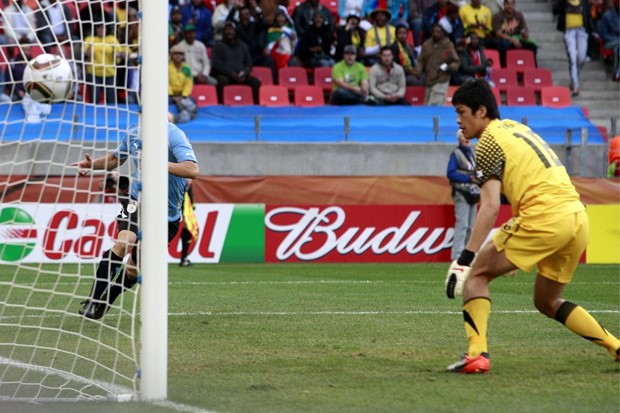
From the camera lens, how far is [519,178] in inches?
306

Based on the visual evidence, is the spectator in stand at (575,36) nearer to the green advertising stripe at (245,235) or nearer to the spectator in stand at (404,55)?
the spectator in stand at (404,55)

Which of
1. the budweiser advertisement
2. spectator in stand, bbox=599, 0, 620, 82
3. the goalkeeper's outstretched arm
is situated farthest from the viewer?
spectator in stand, bbox=599, 0, 620, 82

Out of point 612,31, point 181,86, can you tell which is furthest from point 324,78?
point 612,31

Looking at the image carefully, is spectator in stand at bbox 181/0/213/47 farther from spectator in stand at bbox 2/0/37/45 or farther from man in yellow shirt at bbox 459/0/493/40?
spectator in stand at bbox 2/0/37/45

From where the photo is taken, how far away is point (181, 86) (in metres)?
23.6

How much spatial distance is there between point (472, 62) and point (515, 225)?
61.1 feet

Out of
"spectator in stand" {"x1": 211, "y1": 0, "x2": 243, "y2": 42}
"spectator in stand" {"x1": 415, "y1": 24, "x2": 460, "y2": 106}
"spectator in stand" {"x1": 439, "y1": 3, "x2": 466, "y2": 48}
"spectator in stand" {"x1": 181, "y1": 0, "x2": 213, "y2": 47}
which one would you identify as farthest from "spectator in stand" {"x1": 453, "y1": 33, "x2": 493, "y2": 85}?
"spectator in stand" {"x1": 181, "y1": 0, "x2": 213, "y2": 47}

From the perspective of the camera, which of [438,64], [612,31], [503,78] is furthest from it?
[612,31]

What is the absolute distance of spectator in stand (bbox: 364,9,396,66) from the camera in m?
25.9

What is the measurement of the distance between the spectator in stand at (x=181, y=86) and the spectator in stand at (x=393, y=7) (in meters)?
5.74

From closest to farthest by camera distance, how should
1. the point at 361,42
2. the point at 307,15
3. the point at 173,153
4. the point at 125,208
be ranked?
1. the point at 173,153
2. the point at 125,208
3. the point at 307,15
4. the point at 361,42

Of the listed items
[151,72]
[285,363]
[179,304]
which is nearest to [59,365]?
[285,363]

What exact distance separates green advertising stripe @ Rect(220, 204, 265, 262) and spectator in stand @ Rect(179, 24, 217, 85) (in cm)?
512

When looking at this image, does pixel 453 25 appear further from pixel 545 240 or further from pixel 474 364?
pixel 474 364
